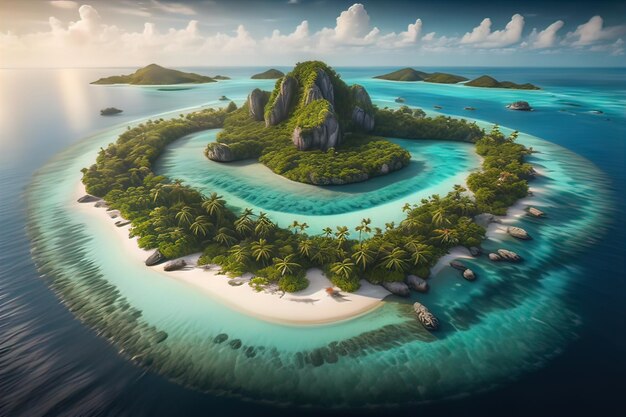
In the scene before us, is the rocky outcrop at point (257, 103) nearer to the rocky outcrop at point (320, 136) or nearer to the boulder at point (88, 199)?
the rocky outcrop at point (320, 136)

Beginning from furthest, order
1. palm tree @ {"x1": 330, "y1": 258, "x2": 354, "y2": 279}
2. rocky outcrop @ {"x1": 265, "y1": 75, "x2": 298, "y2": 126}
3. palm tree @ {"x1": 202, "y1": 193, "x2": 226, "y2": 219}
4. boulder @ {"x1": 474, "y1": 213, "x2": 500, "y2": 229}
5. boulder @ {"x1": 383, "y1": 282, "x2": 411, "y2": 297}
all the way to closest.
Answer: rocky outcrop @ {"x1": 265, "y1": 75, "x2": 298, "y2": 126} < boulder @ {"x1": 474, "y1": 213, "x2": 500, "y2": 229} < palm tree @ {"x1": 202, "y1": 193, "x2": 226, "y2": 219} < palm tree @ {"x1": 330, "y1": 258, "x2": 354, "y2": 279} < boulder @ {"x1": 383, "y1": 282, "x2": 411, "y2": 297}

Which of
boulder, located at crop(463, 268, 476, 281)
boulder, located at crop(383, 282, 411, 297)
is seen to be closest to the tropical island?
boulder, located at crop(383, 282, 411, 297)

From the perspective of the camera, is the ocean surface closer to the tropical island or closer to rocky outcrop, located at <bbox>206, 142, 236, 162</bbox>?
the tropical island

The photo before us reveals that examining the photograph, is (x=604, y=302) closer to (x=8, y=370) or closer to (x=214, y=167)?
(x=8, y=370)

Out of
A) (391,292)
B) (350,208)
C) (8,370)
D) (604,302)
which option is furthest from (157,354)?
(604,302)

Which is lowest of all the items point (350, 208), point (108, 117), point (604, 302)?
point (604, 302)

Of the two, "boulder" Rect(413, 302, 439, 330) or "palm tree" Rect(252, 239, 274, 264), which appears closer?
"boulder" Rect(413, 302, 439, 330)

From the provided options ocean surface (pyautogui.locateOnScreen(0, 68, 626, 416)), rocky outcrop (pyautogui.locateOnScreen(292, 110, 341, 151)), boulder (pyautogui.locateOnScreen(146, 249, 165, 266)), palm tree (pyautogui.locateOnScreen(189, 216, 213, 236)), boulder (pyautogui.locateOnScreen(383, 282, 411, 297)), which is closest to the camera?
ocean surface (pyautogui.locateOnScreen(0, 68, 626, 416))
